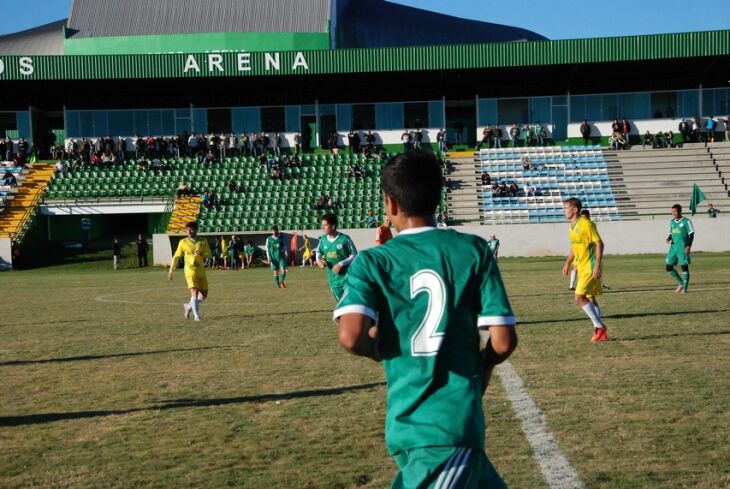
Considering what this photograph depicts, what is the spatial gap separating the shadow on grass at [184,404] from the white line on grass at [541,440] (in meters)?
1.47

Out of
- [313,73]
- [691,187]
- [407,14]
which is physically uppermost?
[407,14]

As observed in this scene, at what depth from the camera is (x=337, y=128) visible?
57875 mm

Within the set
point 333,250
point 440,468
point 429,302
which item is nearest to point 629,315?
point 333,250

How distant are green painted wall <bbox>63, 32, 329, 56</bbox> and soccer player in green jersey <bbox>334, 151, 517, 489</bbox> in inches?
2359

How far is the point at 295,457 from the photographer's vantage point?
7.01 metres

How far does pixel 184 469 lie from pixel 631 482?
3.07m

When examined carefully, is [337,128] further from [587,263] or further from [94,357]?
[94,357]

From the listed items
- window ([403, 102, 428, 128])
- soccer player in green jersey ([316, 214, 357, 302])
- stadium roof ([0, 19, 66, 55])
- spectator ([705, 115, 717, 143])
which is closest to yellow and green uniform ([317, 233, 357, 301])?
soccer player in green jersey ([316, 214, 357, 302])

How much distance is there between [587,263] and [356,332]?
10.7 metres

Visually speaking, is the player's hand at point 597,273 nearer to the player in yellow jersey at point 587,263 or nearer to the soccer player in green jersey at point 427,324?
the player in yellow jersey at point 587,263

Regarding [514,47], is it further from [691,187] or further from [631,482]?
[631,482]

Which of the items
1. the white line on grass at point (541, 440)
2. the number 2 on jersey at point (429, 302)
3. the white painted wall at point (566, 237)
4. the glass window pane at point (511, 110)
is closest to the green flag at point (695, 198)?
the white painted wall at point (566, 237)

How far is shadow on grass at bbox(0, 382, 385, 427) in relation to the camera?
873 centimetres

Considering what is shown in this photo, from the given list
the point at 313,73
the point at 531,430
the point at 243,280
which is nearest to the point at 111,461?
the point at 531,430
